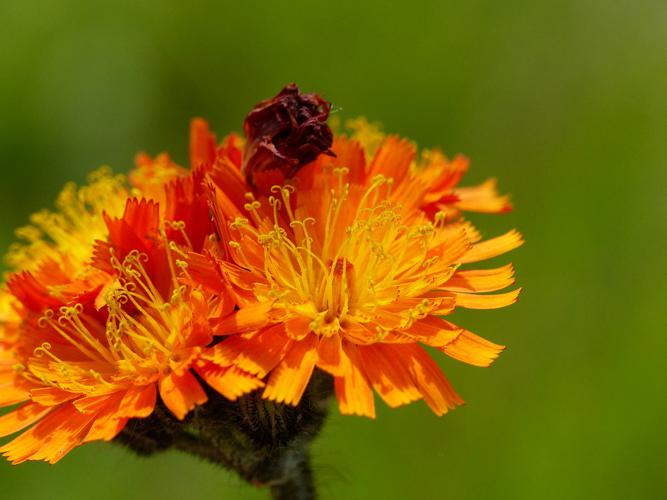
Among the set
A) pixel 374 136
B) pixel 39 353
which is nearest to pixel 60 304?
pixel 39 353

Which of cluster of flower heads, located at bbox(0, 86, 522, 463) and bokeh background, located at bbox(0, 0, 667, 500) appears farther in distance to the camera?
bokeh background, located at bbox(0, 0, 667, 500)

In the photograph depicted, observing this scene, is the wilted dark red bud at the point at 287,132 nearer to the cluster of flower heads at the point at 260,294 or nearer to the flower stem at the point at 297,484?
the cluster of flower heads at the point at 260,294

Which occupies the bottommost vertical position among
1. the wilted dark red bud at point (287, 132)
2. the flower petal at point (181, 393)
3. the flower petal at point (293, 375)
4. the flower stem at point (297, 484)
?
the flower stem at point (297, 484)

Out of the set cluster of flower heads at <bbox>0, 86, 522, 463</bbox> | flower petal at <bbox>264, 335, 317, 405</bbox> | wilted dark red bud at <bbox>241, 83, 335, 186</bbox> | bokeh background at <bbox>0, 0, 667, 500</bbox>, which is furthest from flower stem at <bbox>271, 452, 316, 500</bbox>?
wilted dark red bud at <bbox>241, 83, 335, 186</bbox>

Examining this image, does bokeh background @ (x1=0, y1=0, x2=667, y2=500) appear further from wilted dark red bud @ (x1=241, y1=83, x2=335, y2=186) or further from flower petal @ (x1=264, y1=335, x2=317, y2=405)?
wilted dark red bud @ (x1=241, y1=83, x2=335, y2=186)

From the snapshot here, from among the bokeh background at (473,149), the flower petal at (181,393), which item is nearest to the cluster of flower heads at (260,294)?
the flower petal at (181,393)

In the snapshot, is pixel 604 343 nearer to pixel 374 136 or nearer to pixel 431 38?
pixel 374 136

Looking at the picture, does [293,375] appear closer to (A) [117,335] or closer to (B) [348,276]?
(B) [348,276]
